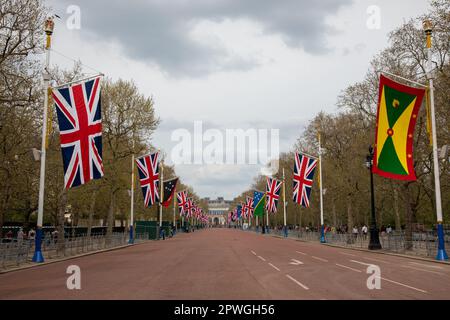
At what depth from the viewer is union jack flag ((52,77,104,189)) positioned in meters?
21.2

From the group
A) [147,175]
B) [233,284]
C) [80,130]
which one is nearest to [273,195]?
[147,175]

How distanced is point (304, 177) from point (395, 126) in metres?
20.0

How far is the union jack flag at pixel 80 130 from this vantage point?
2123cm

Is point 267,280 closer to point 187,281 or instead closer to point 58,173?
point 187,281

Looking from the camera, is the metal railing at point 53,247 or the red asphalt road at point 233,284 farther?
the metal railing at point 53,247

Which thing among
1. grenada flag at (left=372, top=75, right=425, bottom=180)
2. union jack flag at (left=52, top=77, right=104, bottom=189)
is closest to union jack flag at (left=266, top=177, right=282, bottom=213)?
grenada flag at (left=372, top=75, right=425, bottom=180)

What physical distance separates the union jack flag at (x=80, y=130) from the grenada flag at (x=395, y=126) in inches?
582

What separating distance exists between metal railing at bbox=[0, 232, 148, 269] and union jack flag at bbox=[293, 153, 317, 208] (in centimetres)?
1890

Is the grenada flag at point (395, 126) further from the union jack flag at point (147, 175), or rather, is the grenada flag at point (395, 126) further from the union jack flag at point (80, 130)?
the union jack flag at point (147, 175)

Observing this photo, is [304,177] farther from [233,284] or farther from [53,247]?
[233,284]

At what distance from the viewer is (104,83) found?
1710 inches

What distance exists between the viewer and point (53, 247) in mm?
32656

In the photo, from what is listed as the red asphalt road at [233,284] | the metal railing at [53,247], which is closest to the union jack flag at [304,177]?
the metal railing at [53,247]

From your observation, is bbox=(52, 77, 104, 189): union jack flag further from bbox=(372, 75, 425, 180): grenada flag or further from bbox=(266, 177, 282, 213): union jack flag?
bbox=(266, 177, 282, 213): union jack flag
